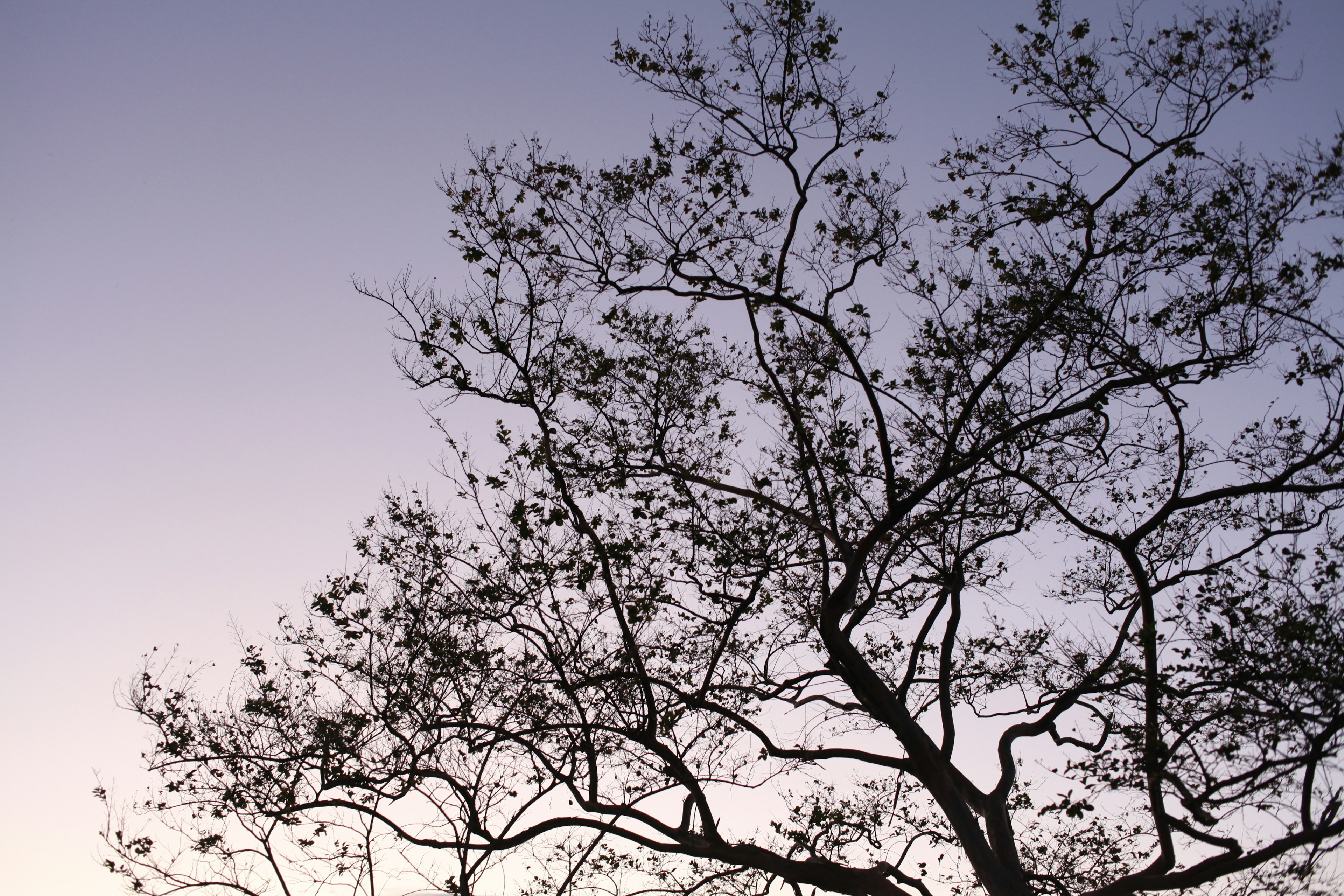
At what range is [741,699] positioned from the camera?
9430 mm

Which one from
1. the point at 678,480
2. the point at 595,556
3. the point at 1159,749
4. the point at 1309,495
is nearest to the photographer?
the point at 1159,749

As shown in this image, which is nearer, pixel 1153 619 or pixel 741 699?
pixel 1153 619

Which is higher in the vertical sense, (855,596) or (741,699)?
(855,596)

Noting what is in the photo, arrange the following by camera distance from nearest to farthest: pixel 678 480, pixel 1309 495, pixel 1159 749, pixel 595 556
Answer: pixel 1159 749, pixel 1309 495, pixel 595 556, pixel 678 480

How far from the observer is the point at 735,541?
9.56 metres

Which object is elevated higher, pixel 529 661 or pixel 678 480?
pixel 678 480

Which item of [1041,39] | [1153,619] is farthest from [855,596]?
[1041,39]

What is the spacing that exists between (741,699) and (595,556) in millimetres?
2410

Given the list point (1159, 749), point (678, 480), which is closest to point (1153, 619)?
point (1159, 749)

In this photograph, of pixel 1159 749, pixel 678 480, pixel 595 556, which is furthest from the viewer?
pixel 678 480

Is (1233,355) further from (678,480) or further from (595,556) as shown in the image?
(595,556)

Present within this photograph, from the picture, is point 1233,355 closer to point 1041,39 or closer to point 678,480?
point 1041,39

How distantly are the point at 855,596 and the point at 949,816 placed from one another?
248 centimetres

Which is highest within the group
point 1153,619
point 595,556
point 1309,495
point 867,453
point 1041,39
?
point 1041,39
